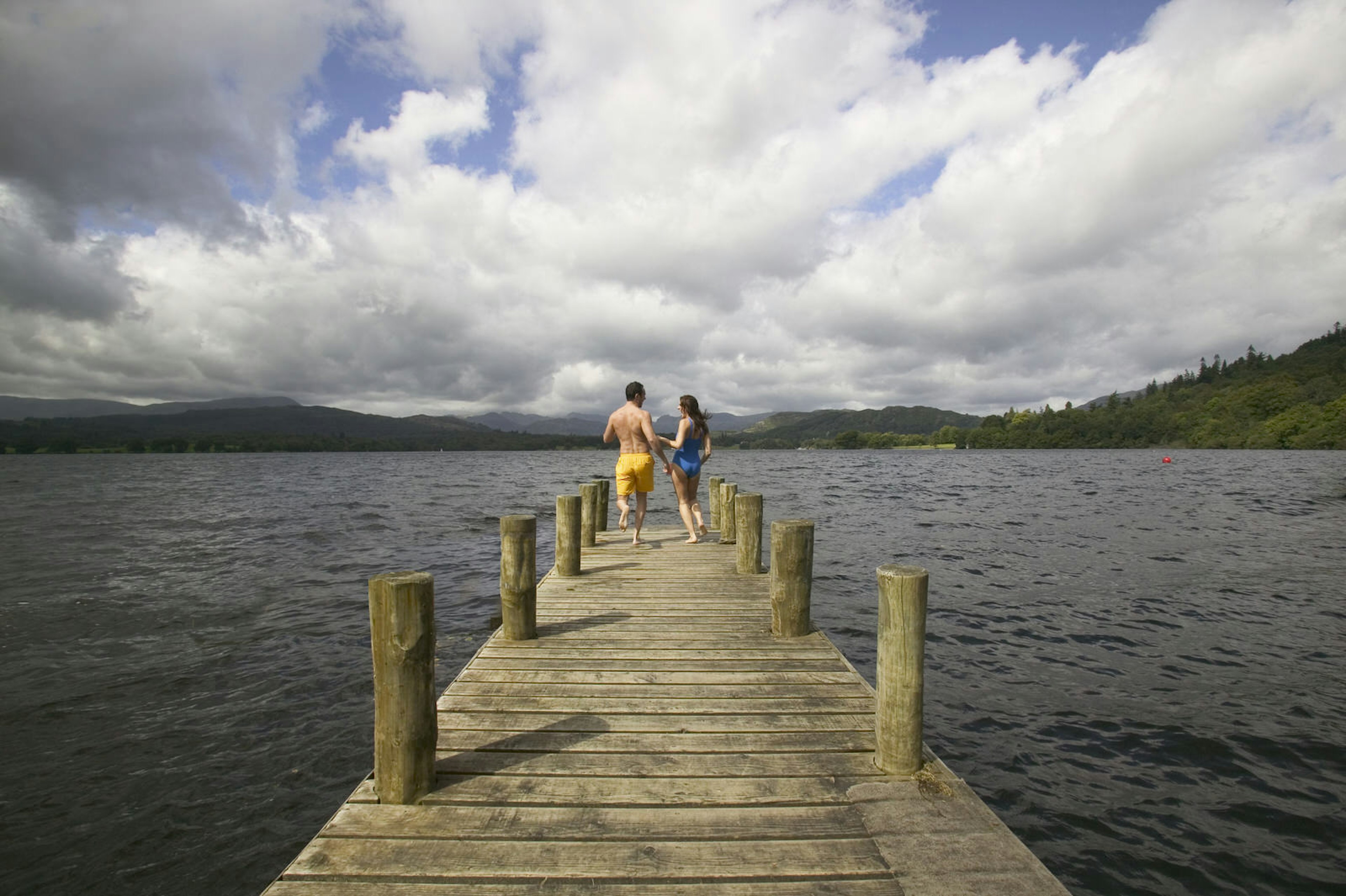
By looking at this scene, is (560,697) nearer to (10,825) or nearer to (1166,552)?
(10,825)

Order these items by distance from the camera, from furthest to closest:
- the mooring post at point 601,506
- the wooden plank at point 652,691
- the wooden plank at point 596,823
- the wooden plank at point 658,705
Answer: the mooring post at point 601,506 < the wooden plank at point 652,691 < the wooden plank at point 658,705 < the wooden plank at point 596,823

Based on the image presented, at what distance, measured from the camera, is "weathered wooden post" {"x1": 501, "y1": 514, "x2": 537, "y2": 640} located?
19.5 ft

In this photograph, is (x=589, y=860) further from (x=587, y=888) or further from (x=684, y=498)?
(x=684, y=498)

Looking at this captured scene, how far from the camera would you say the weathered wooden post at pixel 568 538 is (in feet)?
28.7

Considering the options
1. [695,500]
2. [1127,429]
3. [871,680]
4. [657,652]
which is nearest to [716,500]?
[695,500]

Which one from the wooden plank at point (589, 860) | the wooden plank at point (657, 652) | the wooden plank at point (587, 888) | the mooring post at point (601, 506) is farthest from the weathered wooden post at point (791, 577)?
the mooring post at point (601, 506)

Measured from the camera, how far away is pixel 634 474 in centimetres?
1058

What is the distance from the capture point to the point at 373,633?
3.46 metres

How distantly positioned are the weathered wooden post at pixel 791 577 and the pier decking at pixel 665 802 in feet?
1.66

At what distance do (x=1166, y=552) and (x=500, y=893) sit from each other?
1997 centimetres

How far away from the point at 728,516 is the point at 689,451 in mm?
2180

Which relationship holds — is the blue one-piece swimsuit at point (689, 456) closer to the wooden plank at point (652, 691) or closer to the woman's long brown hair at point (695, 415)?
the woman's long brown hair at point (695, 415)

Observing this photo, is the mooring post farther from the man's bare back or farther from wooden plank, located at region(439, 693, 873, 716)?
wooden plank, located at region(439, 693, 873, 716)

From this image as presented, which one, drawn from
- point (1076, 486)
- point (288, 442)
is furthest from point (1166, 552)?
point (288, 442)
